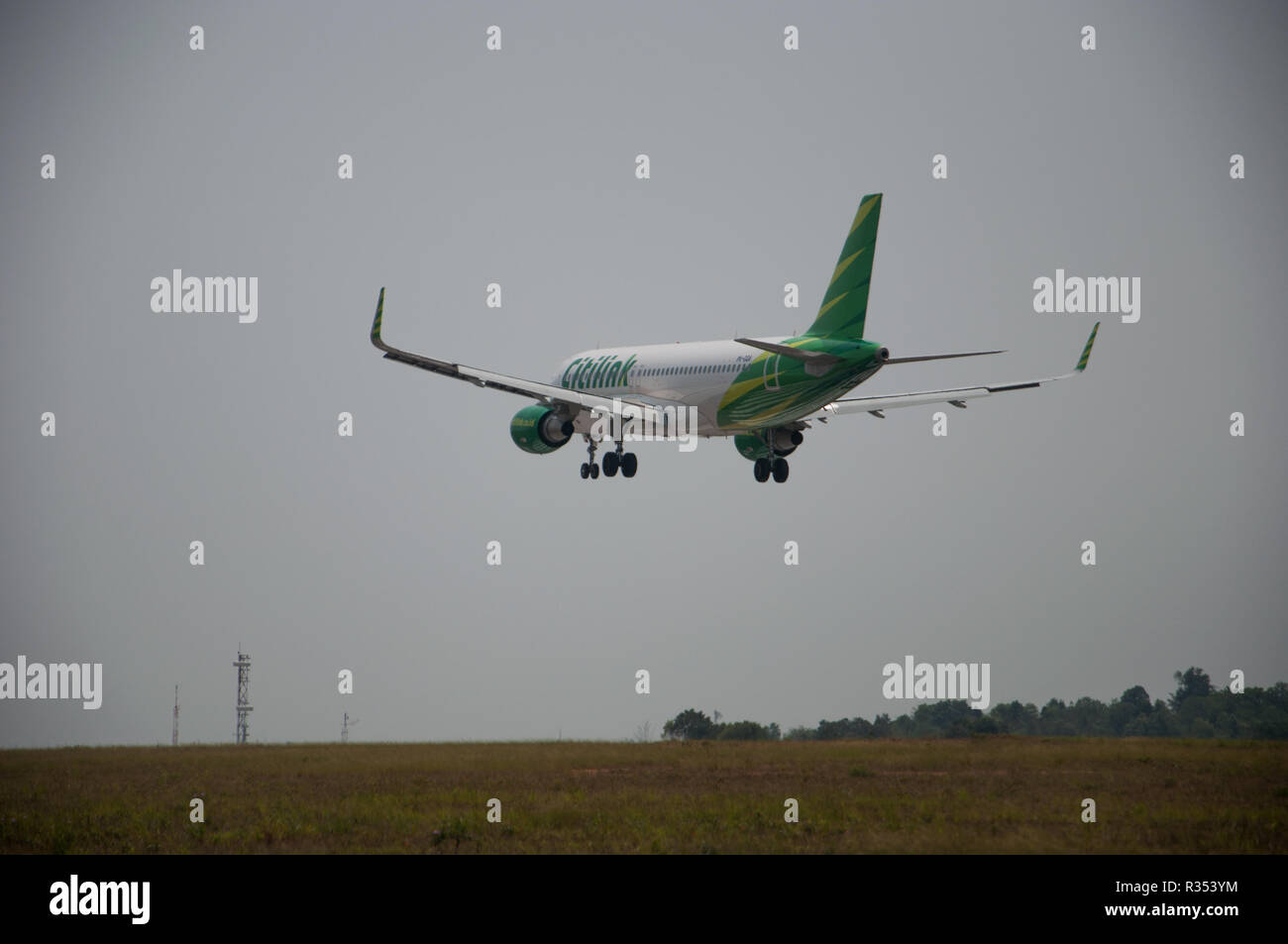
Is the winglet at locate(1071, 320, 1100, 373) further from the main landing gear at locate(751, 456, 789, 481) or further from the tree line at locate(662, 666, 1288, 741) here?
the tree line at locate(662, 666, 1288, 741)

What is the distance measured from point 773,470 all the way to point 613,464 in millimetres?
5742

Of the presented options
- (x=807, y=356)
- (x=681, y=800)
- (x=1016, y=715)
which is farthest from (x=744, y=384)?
(x=1016, y=715)

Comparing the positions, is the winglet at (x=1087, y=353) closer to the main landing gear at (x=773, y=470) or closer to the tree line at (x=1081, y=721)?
the main landing gear at (x=773, y=470)

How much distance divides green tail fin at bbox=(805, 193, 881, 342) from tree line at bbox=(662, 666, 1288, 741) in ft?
87.2

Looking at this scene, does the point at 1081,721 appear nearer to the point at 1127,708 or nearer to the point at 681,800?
the point at 1127,708

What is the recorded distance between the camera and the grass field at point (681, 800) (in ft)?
103

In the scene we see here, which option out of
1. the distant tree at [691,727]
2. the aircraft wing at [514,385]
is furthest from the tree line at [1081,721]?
the aircraft wing at [514,385]

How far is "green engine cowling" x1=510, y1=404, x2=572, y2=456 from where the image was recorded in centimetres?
5991
